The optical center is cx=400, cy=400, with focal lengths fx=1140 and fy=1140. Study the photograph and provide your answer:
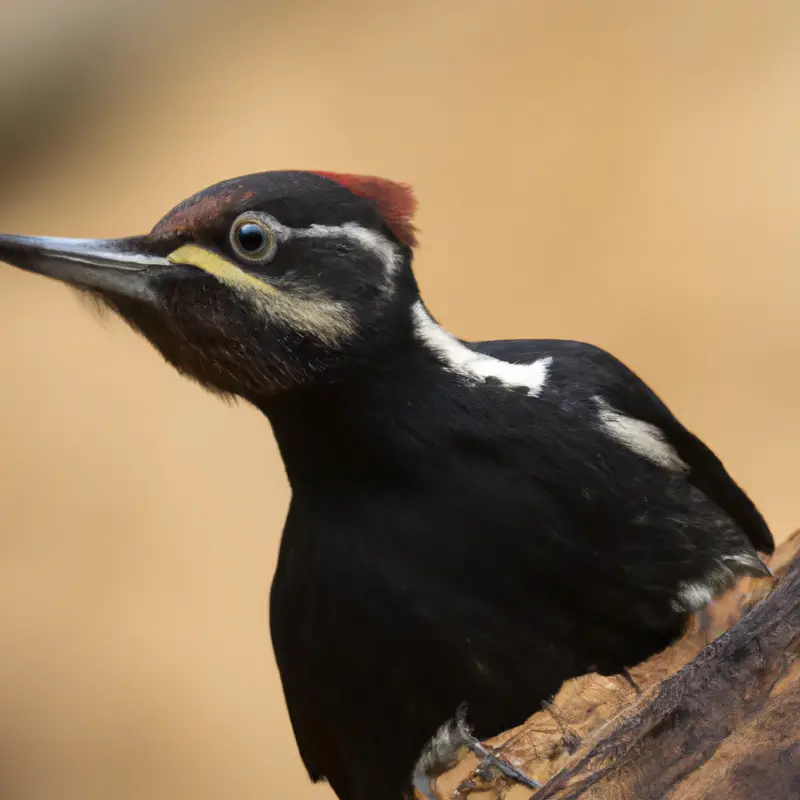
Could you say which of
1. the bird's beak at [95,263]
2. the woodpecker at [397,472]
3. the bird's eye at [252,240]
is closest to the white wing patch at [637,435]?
the woodpecker at [397,472]

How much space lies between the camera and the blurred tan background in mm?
3680

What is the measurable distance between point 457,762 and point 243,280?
0.71 m

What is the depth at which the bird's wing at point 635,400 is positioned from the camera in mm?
1663

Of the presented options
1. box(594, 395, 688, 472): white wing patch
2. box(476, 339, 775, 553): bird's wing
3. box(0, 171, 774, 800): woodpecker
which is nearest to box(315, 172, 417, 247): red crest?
box(0, 171, 774, 800): woodpecker

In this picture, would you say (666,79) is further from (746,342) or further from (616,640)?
(616,640)

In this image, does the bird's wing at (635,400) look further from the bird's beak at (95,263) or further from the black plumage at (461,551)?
the bird's beak at (95,263)

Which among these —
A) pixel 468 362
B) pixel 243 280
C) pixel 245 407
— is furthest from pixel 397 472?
pixel 245 407

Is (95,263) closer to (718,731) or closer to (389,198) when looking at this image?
(389,198)

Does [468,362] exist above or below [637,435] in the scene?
above

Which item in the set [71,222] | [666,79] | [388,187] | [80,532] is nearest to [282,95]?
[71,222]

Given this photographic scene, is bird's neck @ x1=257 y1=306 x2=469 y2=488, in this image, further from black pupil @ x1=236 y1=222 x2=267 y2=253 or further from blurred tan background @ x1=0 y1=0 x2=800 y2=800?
blurred tan background @ x1=0 y1=0 x2=800 y2=800

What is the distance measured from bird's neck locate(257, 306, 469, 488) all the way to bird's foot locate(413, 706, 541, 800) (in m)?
0.36

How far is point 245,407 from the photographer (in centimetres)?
407

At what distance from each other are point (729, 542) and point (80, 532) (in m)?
2.96
